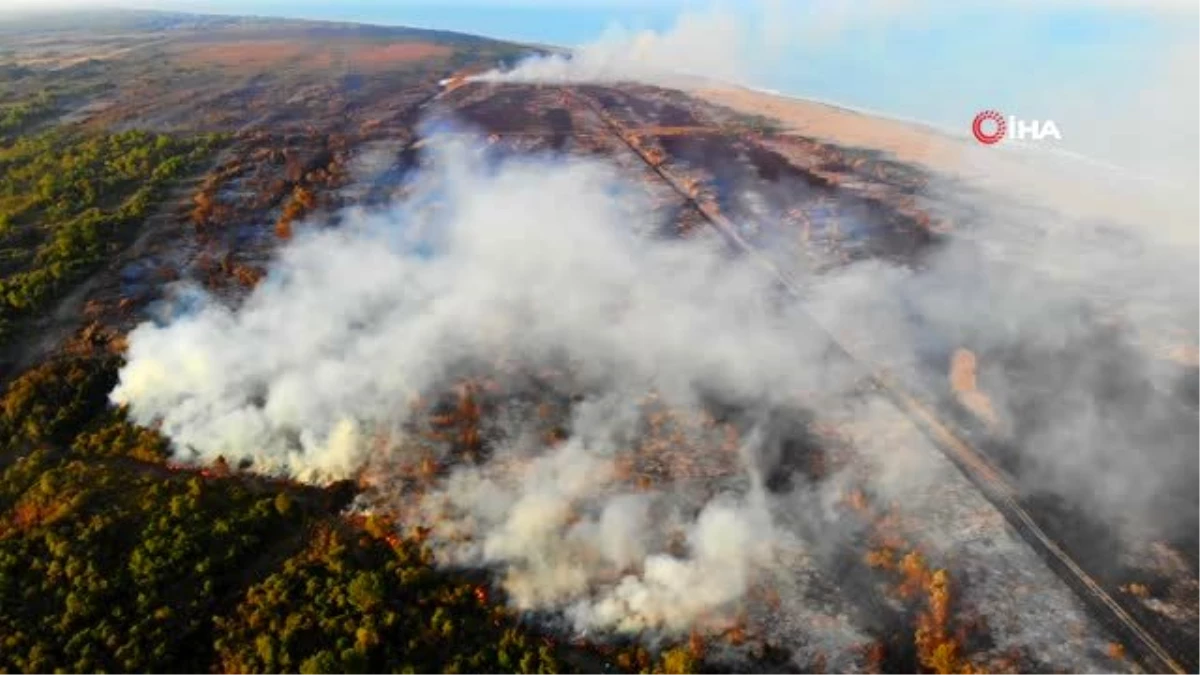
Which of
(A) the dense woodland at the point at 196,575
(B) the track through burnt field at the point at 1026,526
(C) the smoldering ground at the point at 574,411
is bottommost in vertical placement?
(A) the dense woodland at the point at 196,575

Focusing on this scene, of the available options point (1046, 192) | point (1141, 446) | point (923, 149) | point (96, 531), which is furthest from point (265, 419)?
point (923, 149)

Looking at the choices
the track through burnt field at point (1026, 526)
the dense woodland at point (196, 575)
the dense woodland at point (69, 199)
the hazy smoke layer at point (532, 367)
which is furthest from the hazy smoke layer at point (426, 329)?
the dense woodland at point (69, 199)

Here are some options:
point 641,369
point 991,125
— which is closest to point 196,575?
point 641,369

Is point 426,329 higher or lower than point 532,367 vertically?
higher

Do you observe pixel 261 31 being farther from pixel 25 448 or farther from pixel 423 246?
pixel 25 448

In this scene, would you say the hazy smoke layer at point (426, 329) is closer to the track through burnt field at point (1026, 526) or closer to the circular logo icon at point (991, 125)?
the track through burnt field at point (1026, 526)

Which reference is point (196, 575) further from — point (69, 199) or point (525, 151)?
point (525, 151)
